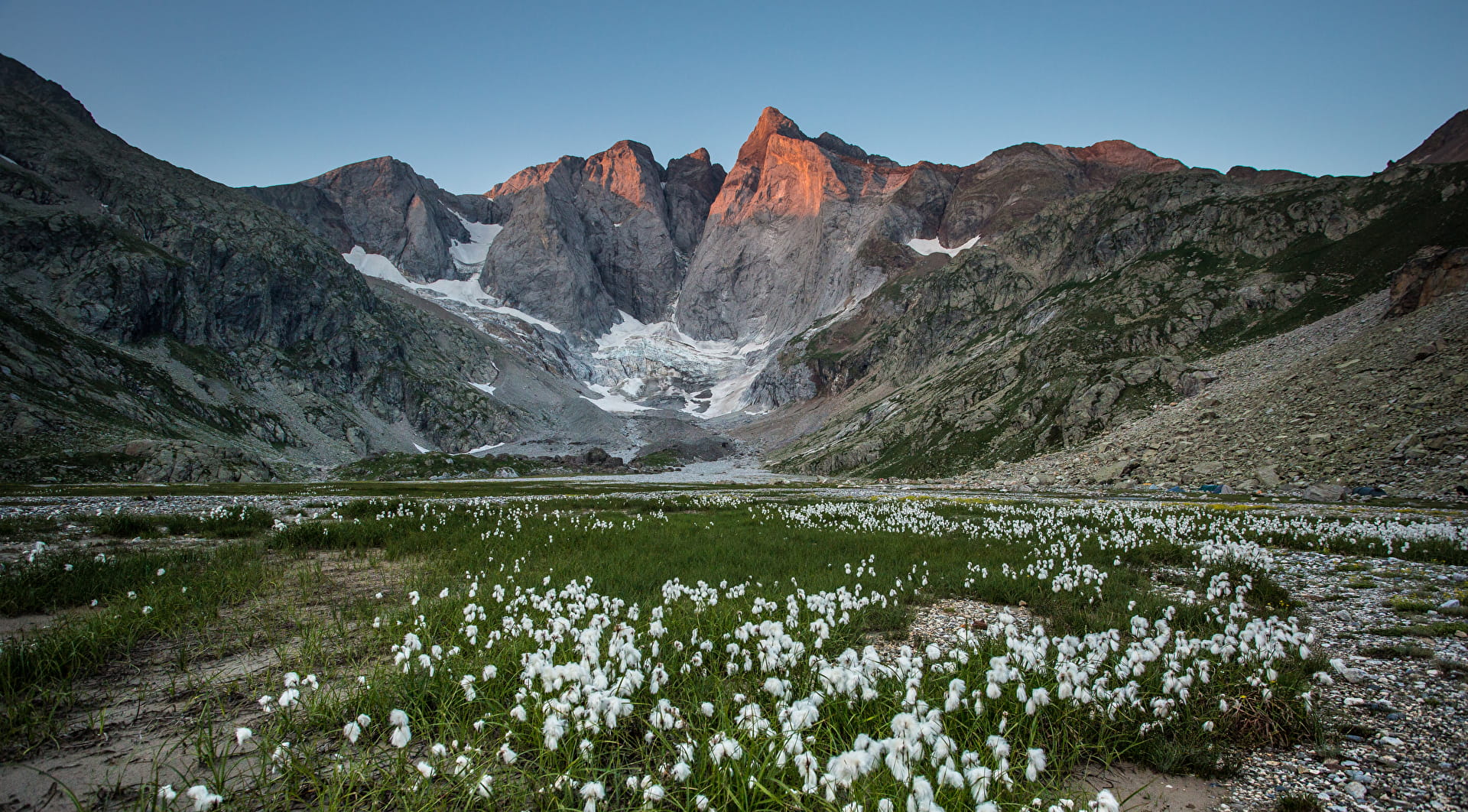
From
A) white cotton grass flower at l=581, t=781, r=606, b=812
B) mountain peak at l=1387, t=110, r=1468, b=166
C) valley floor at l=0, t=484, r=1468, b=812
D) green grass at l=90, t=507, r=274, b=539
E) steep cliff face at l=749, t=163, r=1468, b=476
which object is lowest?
green grass at l=90, t=507, r=274, b=539

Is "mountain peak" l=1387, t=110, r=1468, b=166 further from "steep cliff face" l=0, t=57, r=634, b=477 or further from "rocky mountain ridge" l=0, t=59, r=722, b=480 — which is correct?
"steep cliff face" l=0, t=57, r=634, b=477

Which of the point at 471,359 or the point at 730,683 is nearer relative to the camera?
the point at 730,683

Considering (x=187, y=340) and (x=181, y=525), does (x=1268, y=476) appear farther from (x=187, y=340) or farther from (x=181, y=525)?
(x=187, y=340)

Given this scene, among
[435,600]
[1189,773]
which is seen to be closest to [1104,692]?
[1189,773]

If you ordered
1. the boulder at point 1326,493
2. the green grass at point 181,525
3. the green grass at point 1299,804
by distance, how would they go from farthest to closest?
Result: the boulder at point 1326,493 < the green grass at point 181,525 < the green grass at point 1299,804

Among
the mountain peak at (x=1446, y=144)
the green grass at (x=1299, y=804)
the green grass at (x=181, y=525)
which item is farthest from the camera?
the mountain peak at (x=1446, y=144)

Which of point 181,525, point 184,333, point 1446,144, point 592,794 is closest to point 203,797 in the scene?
point 592,794

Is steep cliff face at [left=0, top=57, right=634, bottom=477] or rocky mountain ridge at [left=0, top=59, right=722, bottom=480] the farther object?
steep cliff face at [left=0, top=57, right=634, bottom=477]

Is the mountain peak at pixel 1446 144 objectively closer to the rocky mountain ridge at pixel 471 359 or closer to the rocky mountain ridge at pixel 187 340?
the rocky mountain ridge at pixel 471 359

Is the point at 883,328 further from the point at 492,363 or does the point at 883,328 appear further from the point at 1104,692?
the point at 1104,692

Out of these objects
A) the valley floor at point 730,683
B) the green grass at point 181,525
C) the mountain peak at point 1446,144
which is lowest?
the green grass at point 181,525

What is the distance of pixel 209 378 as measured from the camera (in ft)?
323

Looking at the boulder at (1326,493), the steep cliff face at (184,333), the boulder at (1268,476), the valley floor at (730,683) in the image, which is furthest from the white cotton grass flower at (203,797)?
the steep cliff face at (184,333)

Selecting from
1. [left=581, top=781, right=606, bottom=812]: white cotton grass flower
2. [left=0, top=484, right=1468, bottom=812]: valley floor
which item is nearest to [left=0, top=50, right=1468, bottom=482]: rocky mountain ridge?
[left=0, top=484, right=1468, bottom=812]: valley floor
